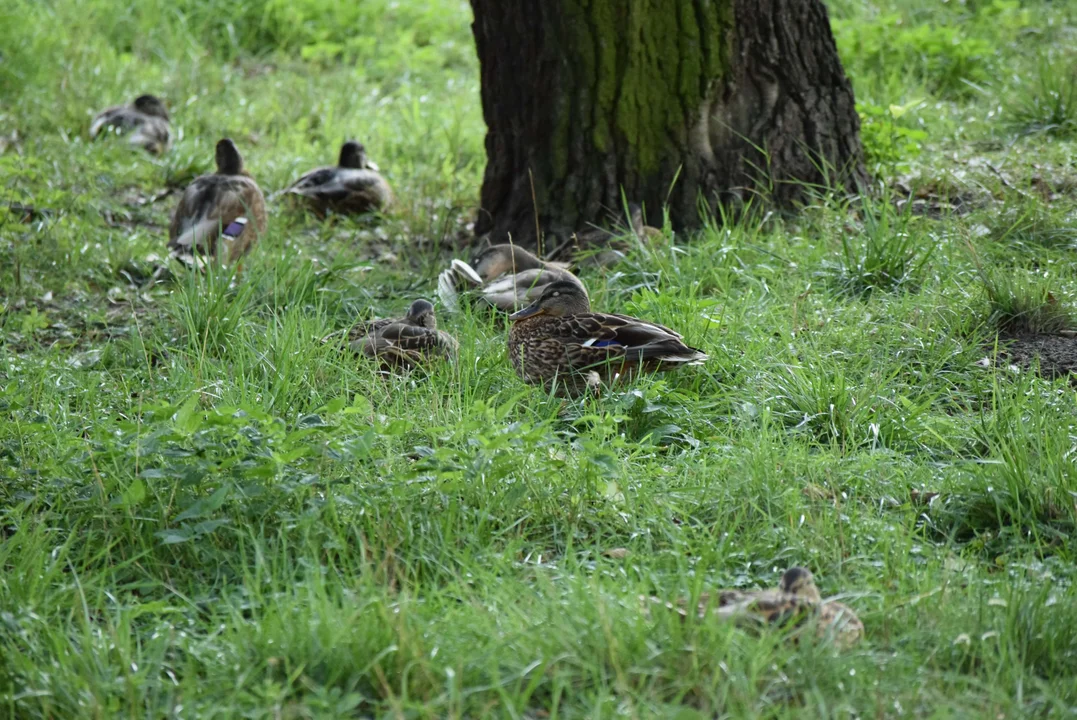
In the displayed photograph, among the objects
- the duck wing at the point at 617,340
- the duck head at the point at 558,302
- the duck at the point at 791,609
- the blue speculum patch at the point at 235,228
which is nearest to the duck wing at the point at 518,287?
the duck head at the point at 558,302

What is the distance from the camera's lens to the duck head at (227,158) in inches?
288

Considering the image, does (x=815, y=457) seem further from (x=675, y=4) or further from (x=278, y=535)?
(x=675, y=4)

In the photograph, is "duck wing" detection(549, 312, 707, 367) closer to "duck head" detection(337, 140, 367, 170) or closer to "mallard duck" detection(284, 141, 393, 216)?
"mallard duck" detection(284, 141, 393, 216)

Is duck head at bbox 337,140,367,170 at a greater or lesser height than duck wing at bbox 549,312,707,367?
greater

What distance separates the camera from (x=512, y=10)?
6.60 meters

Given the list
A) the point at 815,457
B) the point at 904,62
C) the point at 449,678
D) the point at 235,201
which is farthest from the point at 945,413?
the point at 904,62

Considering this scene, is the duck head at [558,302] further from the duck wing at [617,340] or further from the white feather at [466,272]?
the white feather at [466,272]

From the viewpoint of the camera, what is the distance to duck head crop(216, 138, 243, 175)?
7305mm

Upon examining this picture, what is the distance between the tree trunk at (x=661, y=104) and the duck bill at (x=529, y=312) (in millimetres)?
1406

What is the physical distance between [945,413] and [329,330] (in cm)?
277

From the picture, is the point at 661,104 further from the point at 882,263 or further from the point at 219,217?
the point at 219,217

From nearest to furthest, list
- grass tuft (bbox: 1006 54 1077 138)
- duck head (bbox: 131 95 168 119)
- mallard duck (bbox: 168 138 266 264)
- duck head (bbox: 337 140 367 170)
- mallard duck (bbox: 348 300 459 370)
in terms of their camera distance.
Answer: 1. mallard duck (bbox: 348 300 459 370)
2. mallard duck (bbox: 168 138 266 264)
3. grass tuft (bbox: 1006 54 1077 138)
4. duck head (bbox: 337 140 367 170)
5. duck head (bbox: 131 95 168 119)

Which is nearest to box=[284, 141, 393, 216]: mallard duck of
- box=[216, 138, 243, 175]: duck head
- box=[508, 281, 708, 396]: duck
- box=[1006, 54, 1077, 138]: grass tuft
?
box=[216, 138, 243, 175]: duck head

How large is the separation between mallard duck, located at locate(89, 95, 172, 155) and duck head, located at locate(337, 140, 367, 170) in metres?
1.89
